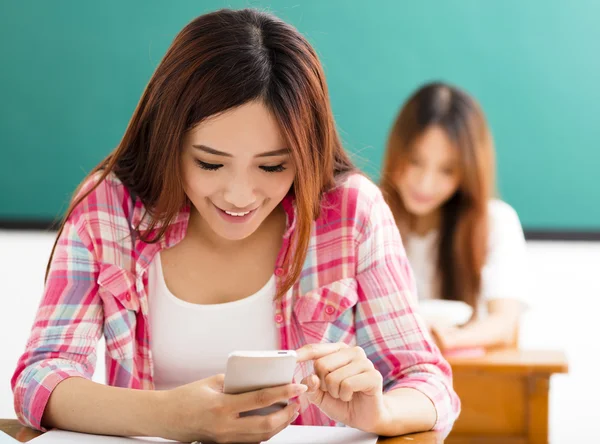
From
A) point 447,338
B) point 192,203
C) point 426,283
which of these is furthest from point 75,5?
point 192,203

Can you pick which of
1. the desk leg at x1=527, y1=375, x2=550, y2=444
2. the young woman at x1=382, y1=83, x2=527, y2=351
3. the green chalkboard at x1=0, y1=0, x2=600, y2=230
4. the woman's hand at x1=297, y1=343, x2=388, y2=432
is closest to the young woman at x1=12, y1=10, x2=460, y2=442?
the woman's hand at x1=297, y1=343, x2=388, y2=432

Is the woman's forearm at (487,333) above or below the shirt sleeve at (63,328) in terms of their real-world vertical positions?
below

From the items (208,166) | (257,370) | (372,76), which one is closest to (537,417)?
(208,166)

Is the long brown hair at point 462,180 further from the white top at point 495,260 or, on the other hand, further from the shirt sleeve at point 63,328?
the shirt sleeve at point 63,328

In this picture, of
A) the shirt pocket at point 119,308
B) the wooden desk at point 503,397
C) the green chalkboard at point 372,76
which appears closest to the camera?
the shirt pocket at point 119,308

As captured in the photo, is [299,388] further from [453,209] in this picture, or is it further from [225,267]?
[453,209]

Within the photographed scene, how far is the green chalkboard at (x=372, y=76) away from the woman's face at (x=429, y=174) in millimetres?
3106

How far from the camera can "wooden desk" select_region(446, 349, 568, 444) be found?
258 cm

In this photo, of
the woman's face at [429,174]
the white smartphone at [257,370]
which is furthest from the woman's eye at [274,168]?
Answer: the woman's face at [429,174]

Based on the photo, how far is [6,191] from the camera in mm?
6980

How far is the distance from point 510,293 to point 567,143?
3698 mm

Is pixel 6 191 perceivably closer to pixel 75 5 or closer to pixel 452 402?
→ pixel 75 5

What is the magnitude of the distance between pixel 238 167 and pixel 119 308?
1.03 feet

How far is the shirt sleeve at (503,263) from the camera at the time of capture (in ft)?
10.1
